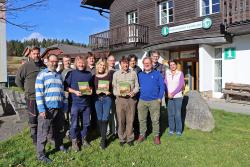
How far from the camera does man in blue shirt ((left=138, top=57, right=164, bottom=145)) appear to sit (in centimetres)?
600

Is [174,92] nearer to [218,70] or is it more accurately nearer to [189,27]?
[218,70]

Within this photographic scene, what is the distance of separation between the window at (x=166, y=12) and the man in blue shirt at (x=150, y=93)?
36.1ft

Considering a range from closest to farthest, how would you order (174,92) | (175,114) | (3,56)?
(174,92)
(175,114)
(3,56)

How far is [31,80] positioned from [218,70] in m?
10.7

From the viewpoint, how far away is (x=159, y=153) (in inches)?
213

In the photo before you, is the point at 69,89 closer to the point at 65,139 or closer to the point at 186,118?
the point at 65,139

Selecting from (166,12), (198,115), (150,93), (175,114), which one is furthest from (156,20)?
(150,93)

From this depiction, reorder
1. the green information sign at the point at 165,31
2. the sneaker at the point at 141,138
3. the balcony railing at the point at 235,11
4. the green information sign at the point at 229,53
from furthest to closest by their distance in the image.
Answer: the green information sign at the point at 165,31, the green information sign at the point at 229,53, the balcony railing at the point at 235,11, the sneaker at the point at 141,138

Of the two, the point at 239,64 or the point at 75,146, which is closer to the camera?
the point at 75,146

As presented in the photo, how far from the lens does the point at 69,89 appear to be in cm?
561

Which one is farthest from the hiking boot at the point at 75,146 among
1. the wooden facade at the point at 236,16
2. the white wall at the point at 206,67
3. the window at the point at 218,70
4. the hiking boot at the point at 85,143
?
the window at the point at 218,70

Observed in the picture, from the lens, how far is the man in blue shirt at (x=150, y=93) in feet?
19.7

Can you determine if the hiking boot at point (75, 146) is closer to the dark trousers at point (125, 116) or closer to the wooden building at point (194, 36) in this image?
the dark trousers at point (125, 116)

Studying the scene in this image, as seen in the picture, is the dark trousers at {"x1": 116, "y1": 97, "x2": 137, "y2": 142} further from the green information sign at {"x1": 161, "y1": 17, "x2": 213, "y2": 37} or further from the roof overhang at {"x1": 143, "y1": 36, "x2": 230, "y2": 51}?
the green information sign at {"x1": 161, "y1": 17, "x2": 213, "y2": 37}
